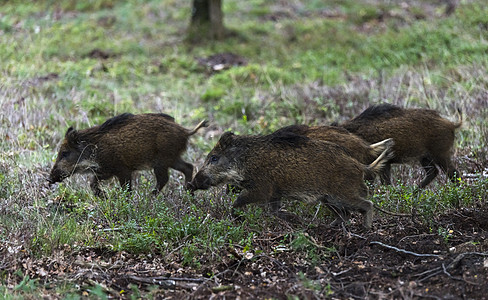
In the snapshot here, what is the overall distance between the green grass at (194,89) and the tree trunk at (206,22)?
38 cm

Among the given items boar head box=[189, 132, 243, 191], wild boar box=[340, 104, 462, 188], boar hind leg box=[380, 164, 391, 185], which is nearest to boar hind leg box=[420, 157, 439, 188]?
wild boar box=[340, 104, 462, 188]

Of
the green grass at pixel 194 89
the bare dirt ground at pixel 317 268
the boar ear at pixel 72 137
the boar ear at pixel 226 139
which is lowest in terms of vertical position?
the green grass at pixel 194 89

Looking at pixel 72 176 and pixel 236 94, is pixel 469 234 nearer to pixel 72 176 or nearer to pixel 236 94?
pixel 72 176

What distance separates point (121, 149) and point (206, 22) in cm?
929

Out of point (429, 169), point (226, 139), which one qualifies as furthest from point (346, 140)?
point (429, 169)

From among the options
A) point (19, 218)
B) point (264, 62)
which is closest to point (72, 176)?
point (19, 218)

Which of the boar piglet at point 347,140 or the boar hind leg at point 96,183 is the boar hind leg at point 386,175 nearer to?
the boar piglet at point 347,140

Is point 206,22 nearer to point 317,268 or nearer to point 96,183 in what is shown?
point 96,183

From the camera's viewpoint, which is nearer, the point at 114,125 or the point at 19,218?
the point at 19,218

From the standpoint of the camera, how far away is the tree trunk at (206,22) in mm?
15828

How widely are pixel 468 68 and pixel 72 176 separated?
8.02m

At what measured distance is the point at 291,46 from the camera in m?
15.9

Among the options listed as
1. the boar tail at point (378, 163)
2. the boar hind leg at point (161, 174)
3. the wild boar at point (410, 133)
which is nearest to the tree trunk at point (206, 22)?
the boar hind leg at point (161, 174)

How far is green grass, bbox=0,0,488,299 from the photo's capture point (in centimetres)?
575
